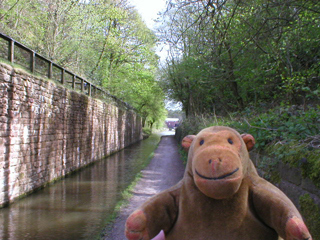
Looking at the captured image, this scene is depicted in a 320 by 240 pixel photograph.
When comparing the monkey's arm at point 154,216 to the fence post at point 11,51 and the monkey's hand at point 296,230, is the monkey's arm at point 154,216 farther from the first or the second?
the fence post at point 11,51

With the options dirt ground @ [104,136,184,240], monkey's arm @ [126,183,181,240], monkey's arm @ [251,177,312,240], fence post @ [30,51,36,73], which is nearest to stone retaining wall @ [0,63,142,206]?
fence post @ [30,51,36,73]

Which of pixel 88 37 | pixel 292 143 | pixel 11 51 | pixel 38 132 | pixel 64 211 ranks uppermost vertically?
pixel 88 37

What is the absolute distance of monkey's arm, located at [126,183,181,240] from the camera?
1798 millimetres

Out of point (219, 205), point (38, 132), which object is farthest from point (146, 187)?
point (219, 205)

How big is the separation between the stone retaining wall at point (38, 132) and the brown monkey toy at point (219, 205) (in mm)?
5161

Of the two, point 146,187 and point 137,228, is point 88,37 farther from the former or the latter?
point 137,228

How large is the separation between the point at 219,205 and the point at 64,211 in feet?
16.3

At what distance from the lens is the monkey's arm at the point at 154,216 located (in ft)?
5.90

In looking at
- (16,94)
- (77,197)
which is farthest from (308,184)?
(16,94)

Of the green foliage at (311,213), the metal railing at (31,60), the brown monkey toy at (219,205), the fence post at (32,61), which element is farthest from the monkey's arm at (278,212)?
the fence post at (32,61)

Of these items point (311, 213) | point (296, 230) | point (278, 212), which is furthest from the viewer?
point (311, 213)

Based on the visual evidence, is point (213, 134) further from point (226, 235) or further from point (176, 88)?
point (176, 88)

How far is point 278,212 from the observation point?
1697 mm

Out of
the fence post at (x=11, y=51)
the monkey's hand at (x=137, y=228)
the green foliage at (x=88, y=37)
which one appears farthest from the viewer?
the green foliage at (x=88, y=37)
